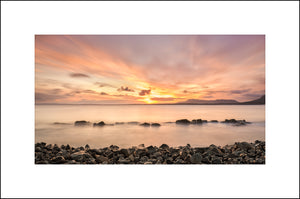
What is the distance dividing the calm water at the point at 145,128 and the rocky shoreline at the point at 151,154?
9 cm

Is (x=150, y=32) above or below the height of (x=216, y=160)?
above

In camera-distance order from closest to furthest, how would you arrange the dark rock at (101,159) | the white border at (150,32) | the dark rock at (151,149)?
the white border at (150,32), the dark rock at (101,159), the dark rock at (151,149)

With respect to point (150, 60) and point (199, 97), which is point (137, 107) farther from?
point (199, 97)

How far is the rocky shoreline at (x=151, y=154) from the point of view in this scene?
2283mm

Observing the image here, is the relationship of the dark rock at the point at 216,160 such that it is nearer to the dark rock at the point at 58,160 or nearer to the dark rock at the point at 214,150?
the dark rock at the point at 214,150

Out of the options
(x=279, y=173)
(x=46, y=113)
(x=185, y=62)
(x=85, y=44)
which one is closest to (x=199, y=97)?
(x=185, y=62)

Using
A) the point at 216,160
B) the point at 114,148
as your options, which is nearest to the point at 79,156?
the point at 114,148

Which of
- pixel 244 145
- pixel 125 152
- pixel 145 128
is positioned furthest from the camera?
pixel 145 128

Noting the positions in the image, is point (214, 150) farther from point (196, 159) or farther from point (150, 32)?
point (150, 32)

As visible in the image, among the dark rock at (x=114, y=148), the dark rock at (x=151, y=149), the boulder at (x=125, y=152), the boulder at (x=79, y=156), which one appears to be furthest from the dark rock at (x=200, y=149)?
the boulder at (x=79, y=156)

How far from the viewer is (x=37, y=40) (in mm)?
2385

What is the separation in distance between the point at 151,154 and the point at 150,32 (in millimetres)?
1627

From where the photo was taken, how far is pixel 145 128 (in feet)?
8.69

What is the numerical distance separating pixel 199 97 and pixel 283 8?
151 centimetres
